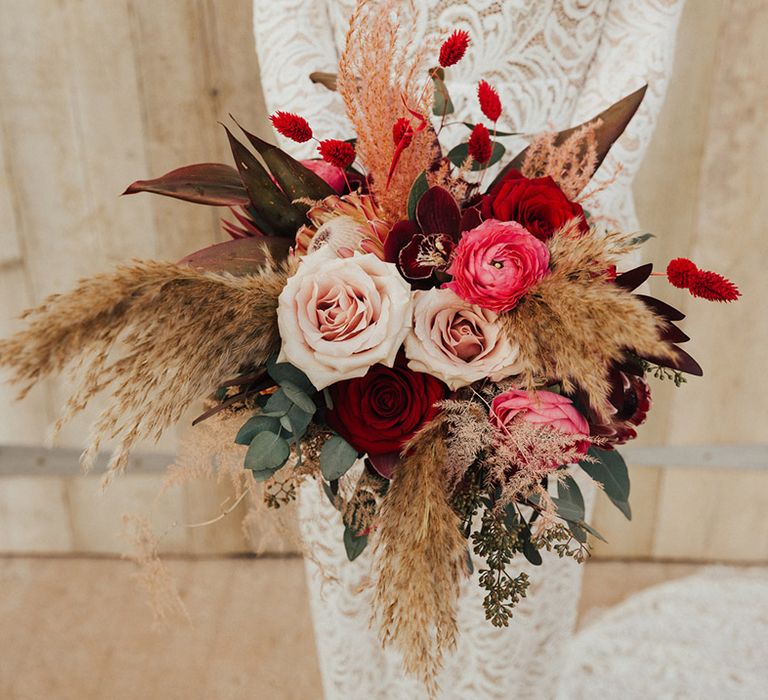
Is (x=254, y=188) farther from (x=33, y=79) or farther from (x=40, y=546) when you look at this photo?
(x=40, y=546)

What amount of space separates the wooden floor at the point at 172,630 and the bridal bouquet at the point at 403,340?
0.99m

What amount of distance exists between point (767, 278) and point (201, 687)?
1.37 metres

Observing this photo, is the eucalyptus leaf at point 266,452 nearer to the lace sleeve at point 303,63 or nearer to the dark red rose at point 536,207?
the dark red rose at point 536,207

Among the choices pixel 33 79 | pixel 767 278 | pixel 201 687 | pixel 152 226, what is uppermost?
pixel 33 79

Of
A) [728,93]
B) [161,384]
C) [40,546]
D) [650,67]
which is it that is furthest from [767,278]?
[40,546]

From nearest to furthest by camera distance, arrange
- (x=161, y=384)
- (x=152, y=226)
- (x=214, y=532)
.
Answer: (x=161, y=384)
(x=152, y=226)
(x=214, y=532)

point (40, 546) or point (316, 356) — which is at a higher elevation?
point (316, 356)

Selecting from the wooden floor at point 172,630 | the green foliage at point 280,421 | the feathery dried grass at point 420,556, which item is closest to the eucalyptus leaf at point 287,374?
the green foliage at point 280,421

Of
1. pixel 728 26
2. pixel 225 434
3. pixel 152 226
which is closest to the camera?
pixel 225 434

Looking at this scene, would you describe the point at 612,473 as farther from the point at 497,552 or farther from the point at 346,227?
the point at 346,227

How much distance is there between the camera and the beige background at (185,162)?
1357 mm

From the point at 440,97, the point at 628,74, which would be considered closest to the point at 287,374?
the point at 440,97

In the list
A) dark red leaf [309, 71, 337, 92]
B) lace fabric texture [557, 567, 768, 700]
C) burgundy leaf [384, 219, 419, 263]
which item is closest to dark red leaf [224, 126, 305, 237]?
burgundy leaf [384, 219, 419, 263]

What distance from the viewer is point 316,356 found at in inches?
20.8
